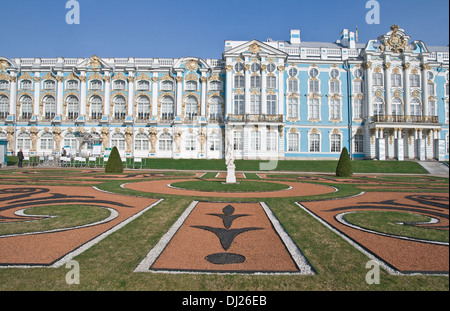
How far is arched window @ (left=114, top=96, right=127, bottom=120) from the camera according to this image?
150 ft

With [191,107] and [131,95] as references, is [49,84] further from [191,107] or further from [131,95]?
[191,107]

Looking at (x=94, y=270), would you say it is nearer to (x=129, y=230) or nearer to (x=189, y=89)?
(x=129, y=230)

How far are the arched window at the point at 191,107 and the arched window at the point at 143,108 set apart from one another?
6497 millimetres

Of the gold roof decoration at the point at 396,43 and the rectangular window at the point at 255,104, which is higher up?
the gold roof decoration at the point at 396,43

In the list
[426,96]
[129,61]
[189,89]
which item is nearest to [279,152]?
[189,89]

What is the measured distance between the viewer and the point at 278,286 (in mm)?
4031

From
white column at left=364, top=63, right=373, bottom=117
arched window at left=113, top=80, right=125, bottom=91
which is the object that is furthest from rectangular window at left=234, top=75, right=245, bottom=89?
white column at left=364, top=63, right=373, bottom=117

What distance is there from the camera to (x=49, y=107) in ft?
151

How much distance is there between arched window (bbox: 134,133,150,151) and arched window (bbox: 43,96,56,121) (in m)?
14.4

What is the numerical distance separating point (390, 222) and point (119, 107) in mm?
44964

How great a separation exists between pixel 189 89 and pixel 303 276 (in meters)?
42.7

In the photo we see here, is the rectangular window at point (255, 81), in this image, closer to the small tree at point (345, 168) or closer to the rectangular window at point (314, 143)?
the rectangular window at point (314, 143)

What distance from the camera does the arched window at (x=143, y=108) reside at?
45406mm

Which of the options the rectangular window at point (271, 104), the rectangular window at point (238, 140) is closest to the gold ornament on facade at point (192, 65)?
the rectangular window at point (271, 104)
